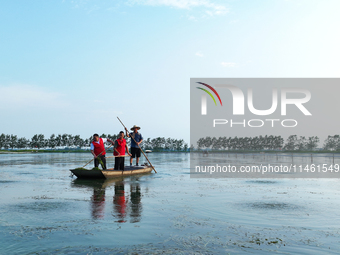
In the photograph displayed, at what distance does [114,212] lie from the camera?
789 cm

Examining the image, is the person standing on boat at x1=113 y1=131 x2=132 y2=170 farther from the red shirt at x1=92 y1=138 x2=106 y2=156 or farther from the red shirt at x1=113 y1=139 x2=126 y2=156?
the red shirt at x1=92 y1=138 x2=106 y2=156

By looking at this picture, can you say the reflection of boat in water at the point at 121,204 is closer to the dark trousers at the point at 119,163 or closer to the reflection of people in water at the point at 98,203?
the reflection of people in water at the point at 98,203

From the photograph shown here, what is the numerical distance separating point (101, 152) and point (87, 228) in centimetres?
1105

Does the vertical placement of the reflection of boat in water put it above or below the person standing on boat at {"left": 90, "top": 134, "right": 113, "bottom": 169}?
below

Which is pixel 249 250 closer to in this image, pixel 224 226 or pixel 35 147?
pixel 224 226

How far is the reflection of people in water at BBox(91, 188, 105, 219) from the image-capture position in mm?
7648

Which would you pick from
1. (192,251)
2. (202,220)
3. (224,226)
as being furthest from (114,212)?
(192,251)

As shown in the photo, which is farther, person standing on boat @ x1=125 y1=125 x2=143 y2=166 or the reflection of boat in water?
person standing on boat @ x1=125 y1=125 x2=143 y2=166

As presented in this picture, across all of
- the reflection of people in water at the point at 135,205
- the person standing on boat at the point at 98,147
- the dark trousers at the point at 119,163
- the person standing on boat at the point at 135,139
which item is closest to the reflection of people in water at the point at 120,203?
the reflection of people in water at the point at 135,205

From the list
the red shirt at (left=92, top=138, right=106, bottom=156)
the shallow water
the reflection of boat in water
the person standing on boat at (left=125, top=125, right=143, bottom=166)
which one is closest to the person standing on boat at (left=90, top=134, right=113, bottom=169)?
the red shirt at (left=92, top=138, right=106, bottom=156)

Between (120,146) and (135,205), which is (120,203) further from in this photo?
(120,146)

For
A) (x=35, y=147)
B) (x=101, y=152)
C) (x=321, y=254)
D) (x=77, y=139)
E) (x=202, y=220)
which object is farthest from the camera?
(x=77, y=139)

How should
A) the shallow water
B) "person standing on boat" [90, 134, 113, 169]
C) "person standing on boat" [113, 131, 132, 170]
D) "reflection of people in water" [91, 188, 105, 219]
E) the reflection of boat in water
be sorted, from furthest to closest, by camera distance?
"person standing on boat" [90, 134, 113, 169], "person standing on boat" [113, 131, 132, 170], "reflection of people in water" [91, 188, 105, 219], the reflection of boat in water, the shallow water

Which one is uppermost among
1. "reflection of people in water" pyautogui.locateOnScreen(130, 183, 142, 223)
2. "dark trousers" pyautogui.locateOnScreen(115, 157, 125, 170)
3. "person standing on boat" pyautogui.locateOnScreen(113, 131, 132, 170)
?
"person standing on boat" pyautogui.locateOnScreen(113, 131, 132, 170)
